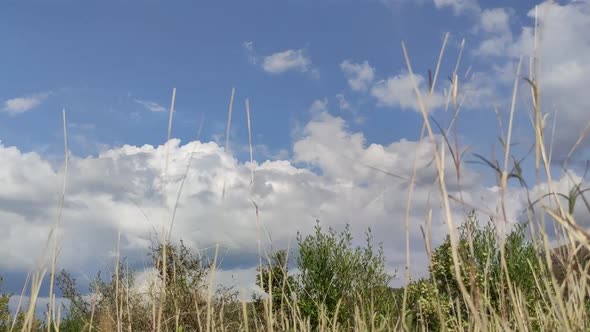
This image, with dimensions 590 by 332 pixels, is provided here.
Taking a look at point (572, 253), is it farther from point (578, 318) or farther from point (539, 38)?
point (539, 38)

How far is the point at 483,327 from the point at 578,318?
0.41 m

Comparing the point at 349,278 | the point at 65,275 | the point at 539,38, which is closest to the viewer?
the point at 539,38

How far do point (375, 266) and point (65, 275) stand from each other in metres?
11.1

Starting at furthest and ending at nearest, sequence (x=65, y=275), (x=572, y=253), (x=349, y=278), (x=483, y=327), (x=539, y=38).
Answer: (x=65, y=275) → (x=349, y=278) → (x=539, y=38) → (x=572, y=253) → (x=483, y=327)

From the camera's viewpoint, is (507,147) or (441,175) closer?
(441,175)

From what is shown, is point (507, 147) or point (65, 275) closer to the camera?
point (507, 147)

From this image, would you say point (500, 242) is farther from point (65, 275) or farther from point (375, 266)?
point (65, 275)

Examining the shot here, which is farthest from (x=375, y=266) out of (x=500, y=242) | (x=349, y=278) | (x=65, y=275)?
(x=500, y=242)

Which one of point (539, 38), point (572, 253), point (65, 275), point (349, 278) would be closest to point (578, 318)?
point (572, 253)

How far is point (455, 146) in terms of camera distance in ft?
6.85

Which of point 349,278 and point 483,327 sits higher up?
point 349,278

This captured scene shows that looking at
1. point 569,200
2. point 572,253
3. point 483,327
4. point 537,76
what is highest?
point 537,76

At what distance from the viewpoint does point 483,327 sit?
6.28 ft

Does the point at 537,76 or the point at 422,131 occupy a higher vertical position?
the point at 537,76
